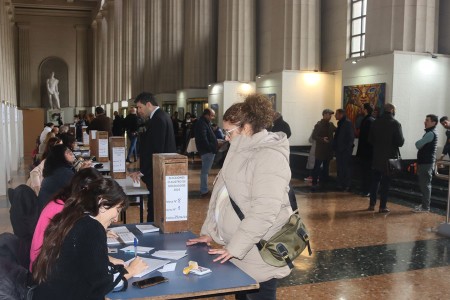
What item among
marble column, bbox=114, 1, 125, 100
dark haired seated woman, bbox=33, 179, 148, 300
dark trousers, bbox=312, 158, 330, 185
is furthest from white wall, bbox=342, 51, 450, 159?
marble column, bbox=114, 1, 125, 100

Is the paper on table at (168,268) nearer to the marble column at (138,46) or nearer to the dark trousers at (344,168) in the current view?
the dark trousers at (344,168)

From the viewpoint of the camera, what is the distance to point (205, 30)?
1931cm

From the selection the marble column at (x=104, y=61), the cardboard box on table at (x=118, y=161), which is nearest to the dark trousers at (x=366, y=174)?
the cardboard box on table at (x=118, y=161)

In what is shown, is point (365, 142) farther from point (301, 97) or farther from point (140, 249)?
point (140, 249)

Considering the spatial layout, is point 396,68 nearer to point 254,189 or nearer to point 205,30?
point 254,189

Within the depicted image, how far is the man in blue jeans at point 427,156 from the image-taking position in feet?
25.2

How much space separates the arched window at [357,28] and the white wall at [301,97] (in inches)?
39.0

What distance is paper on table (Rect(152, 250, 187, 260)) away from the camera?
2641 mm

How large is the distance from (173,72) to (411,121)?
14889 millimetres

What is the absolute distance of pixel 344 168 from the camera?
9.85 m

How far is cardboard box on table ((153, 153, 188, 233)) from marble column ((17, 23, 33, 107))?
44.4m

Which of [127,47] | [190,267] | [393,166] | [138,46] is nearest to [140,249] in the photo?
[190,267]

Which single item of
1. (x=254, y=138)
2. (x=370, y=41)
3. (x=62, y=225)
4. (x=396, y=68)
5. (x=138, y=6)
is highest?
(x=138, y=6)

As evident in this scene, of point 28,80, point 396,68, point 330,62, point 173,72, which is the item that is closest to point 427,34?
point 396,68
